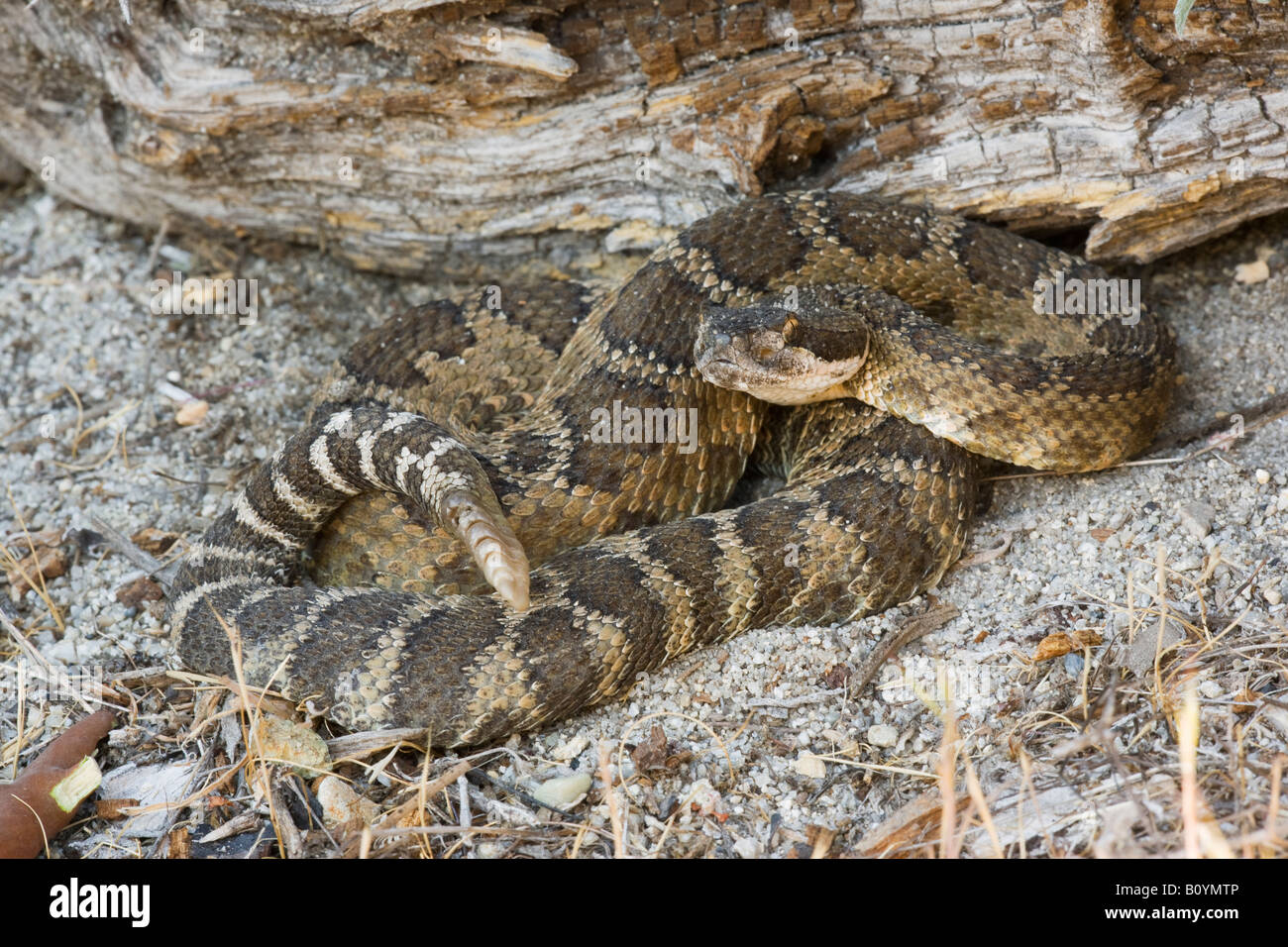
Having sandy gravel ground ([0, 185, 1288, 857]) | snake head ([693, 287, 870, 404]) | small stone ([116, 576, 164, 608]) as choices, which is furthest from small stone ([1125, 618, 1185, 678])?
small stone ([116, 576, 164, 608])

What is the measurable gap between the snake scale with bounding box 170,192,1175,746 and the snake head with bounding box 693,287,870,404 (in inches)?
0.5

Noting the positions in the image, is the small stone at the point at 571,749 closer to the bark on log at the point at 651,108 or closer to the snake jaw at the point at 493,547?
the snake jaw at the point at 493,547

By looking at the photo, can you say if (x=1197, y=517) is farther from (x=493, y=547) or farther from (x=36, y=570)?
(x=36, y=570)

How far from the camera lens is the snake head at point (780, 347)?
4.17 meters

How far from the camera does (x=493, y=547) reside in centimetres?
348

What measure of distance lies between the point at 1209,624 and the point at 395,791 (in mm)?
2801

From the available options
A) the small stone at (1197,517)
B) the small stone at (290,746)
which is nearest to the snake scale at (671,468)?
the small stone at (290,746)

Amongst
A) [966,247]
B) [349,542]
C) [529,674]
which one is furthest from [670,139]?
[529,674]

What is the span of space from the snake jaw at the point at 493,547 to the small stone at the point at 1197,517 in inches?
98.8

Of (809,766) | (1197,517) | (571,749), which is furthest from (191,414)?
(1197,517)

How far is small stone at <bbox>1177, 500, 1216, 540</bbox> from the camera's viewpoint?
395 centimetres

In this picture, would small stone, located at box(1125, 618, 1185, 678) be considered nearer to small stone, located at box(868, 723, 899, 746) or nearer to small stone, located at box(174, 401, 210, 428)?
small stone, located at box(868, 723, 899, 746)

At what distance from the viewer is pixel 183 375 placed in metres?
5.44

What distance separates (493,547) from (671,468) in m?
1.16
